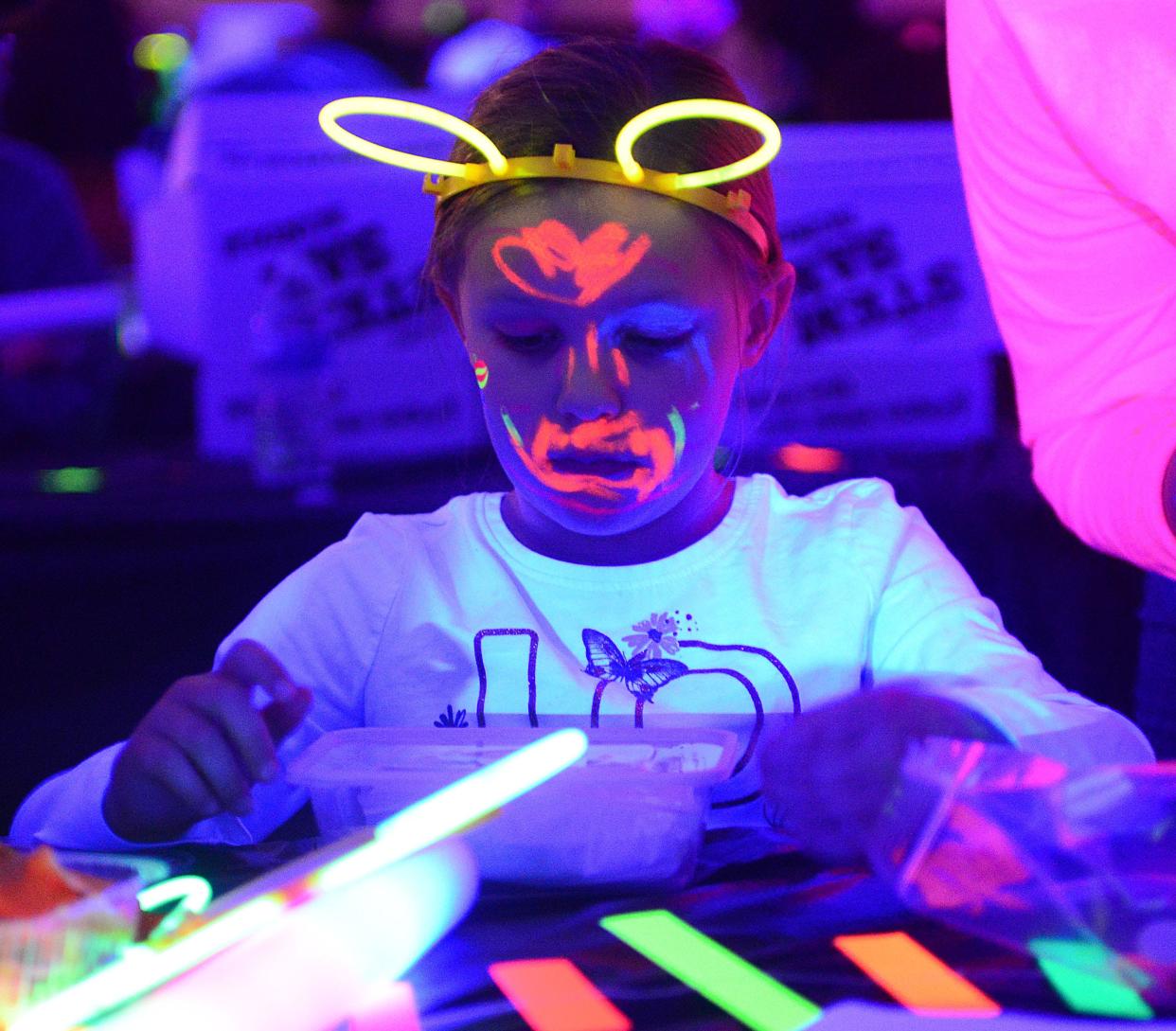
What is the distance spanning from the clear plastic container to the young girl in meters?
0.09

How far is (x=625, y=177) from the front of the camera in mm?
845

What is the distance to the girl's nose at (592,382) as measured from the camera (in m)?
0.86

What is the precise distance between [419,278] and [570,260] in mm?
494

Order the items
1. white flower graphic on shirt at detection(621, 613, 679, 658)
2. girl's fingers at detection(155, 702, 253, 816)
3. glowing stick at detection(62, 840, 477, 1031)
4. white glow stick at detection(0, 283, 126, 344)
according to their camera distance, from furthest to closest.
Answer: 1. white glow stick at detection(0, 283, 126, 344)
2. white flower graphic on shirt at detection(621, 613, 679, 658)
3. girl's fingers at detection(155, 702, 253, 816)
4. glowing stick at detection(62, 840, 477, 1031)

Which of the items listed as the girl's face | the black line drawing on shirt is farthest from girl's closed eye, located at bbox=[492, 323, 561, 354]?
the black line drawing on shirt

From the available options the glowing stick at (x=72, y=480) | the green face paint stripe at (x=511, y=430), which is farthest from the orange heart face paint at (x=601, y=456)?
the glowing stick at (x=72, y=480)

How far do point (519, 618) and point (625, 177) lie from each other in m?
0.35

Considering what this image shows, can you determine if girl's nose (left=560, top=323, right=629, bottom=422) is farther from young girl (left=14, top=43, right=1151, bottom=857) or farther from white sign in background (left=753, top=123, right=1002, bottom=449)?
white sign in background (left=753, top=123, right=1002, bottom=449)

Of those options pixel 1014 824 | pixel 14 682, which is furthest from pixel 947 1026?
pixel 14 682

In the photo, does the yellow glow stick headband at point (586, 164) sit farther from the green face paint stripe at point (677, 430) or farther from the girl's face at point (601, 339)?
the green face paint stripe at point (677, 430)

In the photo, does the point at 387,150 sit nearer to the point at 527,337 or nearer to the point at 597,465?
the point at 527,337

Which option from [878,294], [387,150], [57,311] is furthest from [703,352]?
[57,311]

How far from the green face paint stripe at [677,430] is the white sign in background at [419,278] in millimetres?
463

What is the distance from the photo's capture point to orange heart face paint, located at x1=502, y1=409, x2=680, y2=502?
88 cm
